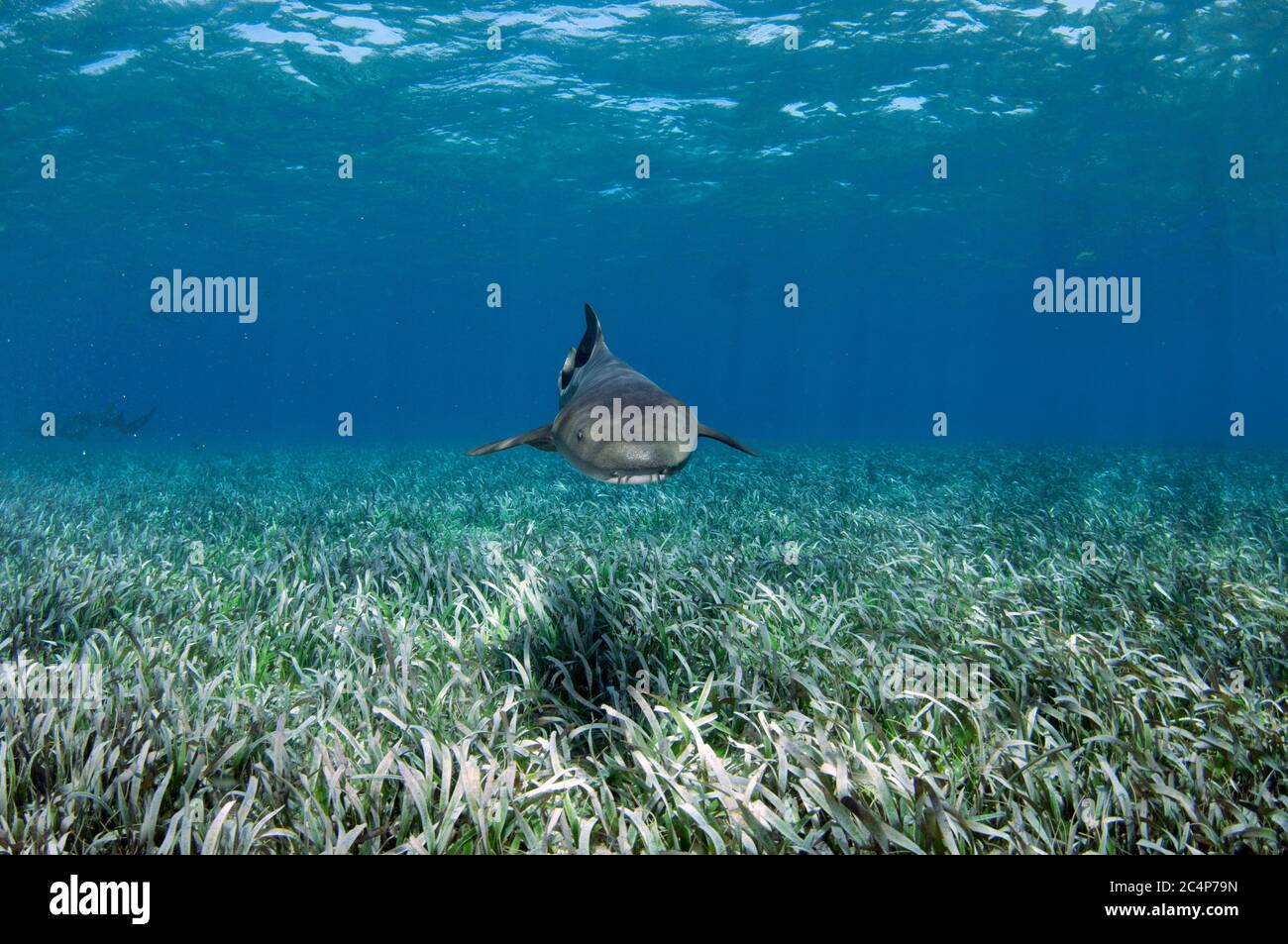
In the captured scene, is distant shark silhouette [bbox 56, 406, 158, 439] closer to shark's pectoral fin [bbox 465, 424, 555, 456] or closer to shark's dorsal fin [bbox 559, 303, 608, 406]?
shark's dorsal fin [bbox 559, 303, 608, 406]

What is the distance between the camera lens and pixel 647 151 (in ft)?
102

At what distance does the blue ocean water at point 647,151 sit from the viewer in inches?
810

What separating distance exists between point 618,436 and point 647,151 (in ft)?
103

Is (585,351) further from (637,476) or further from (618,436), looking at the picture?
(637,476)

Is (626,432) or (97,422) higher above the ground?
(97,422)

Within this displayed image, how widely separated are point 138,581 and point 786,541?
6.18 metres

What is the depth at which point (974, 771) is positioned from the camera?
9.41 ft

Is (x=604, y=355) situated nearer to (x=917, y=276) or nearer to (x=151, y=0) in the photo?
(x=151, y=0)

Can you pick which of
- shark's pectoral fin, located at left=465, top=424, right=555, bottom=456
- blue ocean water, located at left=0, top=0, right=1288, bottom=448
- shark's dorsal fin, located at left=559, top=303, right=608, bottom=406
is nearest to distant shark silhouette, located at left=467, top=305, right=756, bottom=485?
shark's pectoral fin, located at left=465, top=424, right=555, bottom=456

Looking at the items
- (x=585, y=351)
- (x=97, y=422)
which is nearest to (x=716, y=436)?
(x=585, y=351)

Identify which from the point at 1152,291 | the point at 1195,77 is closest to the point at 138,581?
the point at 1195,77

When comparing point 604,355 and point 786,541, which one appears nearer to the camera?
point 604,355

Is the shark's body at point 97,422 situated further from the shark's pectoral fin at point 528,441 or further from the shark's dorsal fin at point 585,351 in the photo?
the shark's pectoral fin at point 528,441
